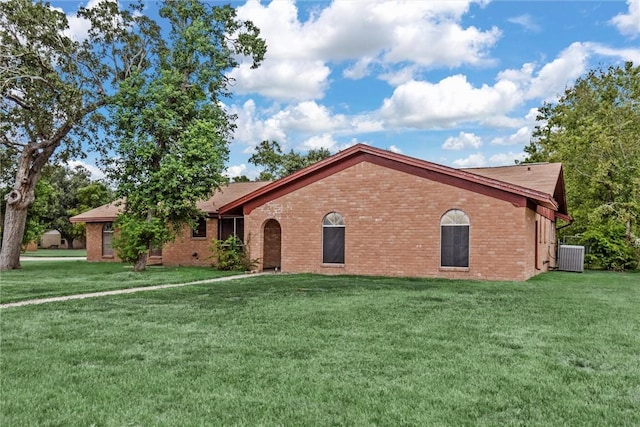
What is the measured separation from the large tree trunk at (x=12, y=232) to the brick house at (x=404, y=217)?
9405mm

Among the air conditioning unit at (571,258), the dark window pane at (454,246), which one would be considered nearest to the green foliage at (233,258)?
the dark window pane at (454,246)

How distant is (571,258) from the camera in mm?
22828

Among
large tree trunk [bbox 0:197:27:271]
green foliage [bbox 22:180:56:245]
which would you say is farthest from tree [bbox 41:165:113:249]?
large tree trunk [bbox 0:197:27:271]

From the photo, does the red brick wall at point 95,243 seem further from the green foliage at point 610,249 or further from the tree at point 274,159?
the green foliage at point 610,249

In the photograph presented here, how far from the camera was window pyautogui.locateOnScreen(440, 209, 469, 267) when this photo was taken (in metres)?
17.2

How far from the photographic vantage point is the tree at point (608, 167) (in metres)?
24.7

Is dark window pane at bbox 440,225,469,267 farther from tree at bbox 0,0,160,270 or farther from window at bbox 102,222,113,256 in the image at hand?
window at bbox 102,222,113,256

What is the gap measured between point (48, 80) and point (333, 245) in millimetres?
13778

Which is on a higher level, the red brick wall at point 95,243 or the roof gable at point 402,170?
the roof gable at point 402,170

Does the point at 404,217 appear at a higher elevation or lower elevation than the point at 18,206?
lower

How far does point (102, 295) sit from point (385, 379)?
941cm

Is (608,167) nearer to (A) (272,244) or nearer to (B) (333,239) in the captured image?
(B) (333,239)

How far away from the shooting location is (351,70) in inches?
1011

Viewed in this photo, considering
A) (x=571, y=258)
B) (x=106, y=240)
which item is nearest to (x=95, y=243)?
(x=106, y=240)
